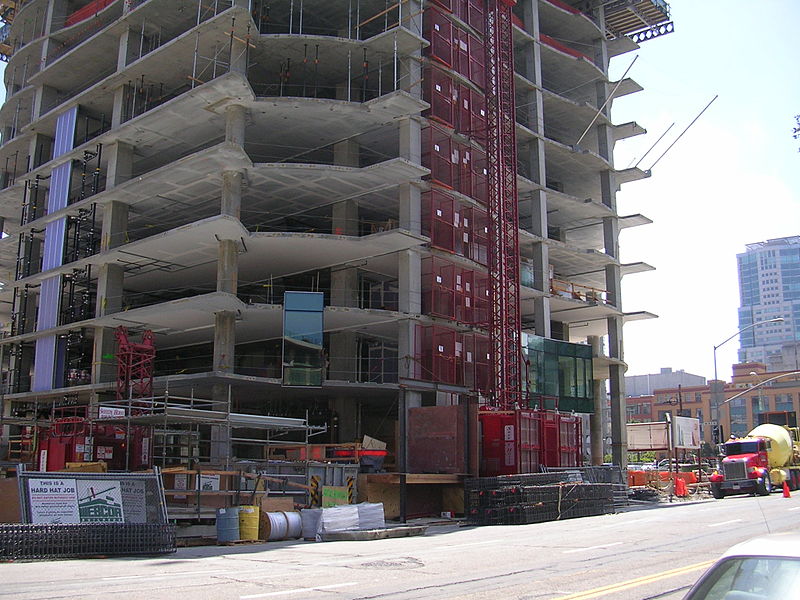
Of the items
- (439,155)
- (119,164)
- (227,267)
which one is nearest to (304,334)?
(227,267)

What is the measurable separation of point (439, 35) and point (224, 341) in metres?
20.6

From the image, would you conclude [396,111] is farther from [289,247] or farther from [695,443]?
[695,443]

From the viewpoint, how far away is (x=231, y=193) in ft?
124

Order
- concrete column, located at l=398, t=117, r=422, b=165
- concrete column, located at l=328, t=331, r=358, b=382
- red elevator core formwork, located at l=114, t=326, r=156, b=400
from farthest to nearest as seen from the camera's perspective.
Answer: concrete column, located at l=328, t=331, r=358, b=382 < concrete column, located at l=398, t=117, r=422, b=165 < red elevator core formwork, located at l=114, t=326, r=156, b=400

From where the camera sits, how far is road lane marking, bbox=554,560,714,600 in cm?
1050

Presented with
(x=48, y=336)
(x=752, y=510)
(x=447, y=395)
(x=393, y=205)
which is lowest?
(x=752, y=510)

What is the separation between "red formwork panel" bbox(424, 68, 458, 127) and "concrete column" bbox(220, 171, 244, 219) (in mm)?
10715

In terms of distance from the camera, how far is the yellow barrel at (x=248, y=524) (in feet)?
68.7

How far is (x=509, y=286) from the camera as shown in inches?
1757

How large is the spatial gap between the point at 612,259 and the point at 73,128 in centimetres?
3588

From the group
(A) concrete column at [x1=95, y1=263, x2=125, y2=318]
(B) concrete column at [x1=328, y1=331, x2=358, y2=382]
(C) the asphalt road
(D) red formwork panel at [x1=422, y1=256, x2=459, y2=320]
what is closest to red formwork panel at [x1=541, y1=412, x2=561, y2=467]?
(D) red formwork panel at [x1=422, y1=256, x2=459, y2=320]

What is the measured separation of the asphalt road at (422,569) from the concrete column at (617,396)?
1258 inches

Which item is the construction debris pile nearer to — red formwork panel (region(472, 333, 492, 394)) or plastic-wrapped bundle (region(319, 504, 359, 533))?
plastic-wrapped bundle (region(319, 504, 359, 533))

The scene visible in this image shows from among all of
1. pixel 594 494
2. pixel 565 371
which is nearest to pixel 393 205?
pixel 565 371
